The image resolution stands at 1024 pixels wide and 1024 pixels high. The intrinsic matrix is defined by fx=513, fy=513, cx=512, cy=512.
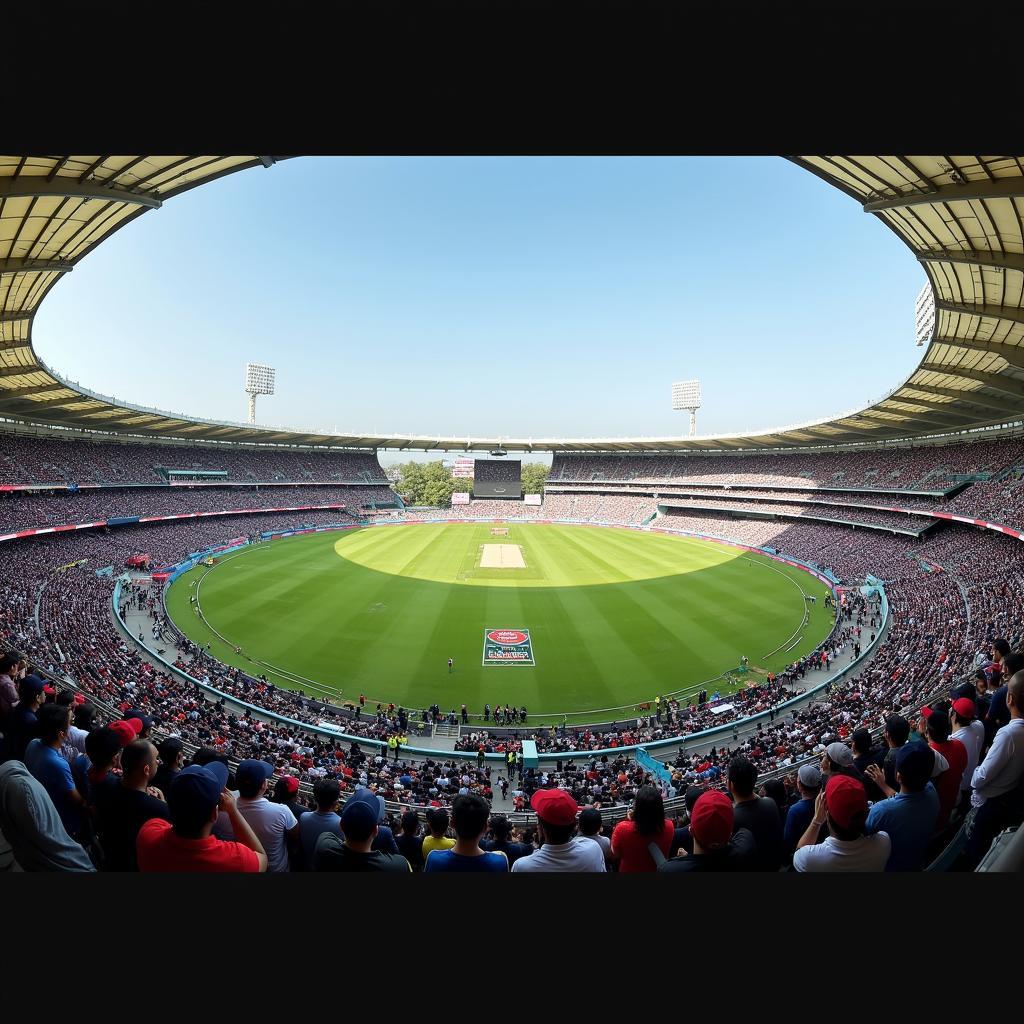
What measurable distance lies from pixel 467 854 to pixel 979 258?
16.6 m

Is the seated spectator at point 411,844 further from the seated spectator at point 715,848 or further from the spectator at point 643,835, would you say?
the seated spectator at point 715,848

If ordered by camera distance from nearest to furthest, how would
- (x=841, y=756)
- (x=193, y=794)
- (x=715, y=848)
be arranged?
(x=193, y=794)
(x=715, y=848)
(x=841, y=756)

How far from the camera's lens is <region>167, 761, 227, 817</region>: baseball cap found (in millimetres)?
2658

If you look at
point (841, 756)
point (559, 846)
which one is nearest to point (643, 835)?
point (559, 846)

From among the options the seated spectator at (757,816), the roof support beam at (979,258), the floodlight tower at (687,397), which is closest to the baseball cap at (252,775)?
the seated spectator at (757,816)

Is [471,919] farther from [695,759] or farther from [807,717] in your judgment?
[807,717]

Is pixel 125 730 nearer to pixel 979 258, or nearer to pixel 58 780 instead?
pixel 58 780

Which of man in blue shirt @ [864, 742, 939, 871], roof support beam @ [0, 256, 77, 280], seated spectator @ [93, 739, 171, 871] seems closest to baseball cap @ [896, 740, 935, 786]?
man in blue shirt @ [864, 742, 939, 871]

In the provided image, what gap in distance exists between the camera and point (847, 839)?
10.1 ft

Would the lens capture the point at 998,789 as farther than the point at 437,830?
No

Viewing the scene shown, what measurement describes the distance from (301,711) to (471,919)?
1562 cm

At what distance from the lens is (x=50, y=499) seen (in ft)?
118

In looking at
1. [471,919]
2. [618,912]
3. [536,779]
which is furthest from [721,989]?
[536,779]
